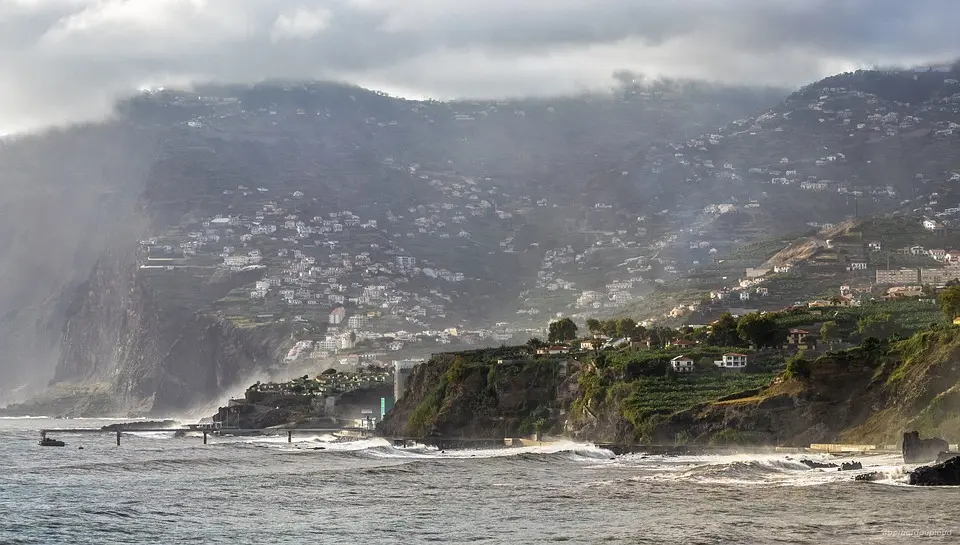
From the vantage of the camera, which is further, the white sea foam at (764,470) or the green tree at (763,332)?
the green tree at (763,332)

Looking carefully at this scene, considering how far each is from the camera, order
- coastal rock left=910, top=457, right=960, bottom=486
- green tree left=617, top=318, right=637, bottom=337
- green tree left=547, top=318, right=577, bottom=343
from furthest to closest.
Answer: green tree left=547, top=318, right=577, bottom=343
green tree left=617, top=318, right=637, bottom=337
coastal rock left=910, top=457, right=960, bottom=486

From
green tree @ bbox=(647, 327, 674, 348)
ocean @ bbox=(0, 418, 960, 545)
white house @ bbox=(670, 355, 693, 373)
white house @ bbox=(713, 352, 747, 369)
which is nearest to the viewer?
ocean @ bbox=(0, 418, 960, 545)

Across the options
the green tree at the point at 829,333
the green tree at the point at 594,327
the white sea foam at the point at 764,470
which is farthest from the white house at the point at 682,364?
the green tree at the point at 594,327

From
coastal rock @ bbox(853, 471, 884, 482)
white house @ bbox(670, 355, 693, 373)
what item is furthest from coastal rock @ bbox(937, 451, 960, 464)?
white house @ bbox(670, 355, 693, 373)

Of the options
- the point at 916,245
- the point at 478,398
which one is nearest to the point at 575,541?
the point at 478,398

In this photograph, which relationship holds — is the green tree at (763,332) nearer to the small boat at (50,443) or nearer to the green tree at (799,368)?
the green tree at (799,368)

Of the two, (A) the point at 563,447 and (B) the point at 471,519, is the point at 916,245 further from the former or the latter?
(B) the point at 471,519

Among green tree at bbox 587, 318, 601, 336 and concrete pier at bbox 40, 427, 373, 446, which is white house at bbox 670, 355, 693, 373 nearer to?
green tree at bbox 587, 318, 601, 336
